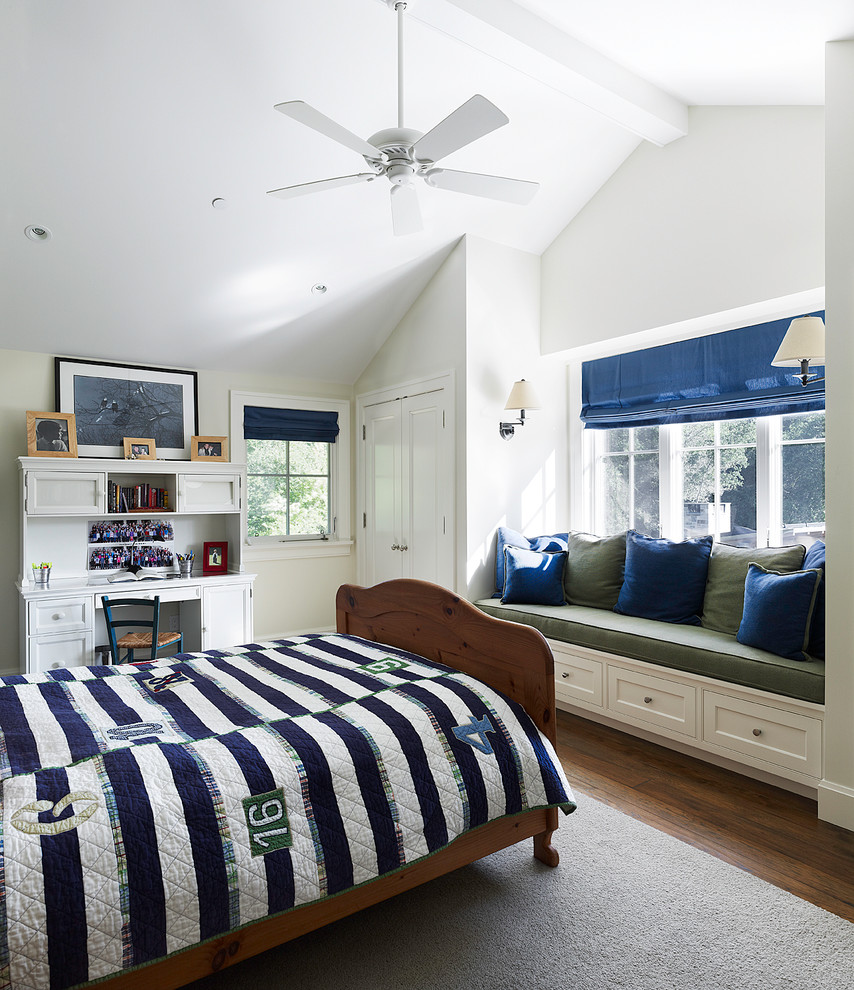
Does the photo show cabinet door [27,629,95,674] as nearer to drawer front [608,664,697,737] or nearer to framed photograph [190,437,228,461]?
framed photograph [190,437,228,461]

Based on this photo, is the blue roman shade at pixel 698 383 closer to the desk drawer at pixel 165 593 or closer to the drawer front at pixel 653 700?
the drawer front at pixel 653 700

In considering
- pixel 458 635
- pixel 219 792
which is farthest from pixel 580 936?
pixel 219 792

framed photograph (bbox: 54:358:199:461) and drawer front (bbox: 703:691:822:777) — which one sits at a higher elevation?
framed photograph (bbox: 54:358:199:461)

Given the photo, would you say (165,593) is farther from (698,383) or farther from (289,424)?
(698,383)

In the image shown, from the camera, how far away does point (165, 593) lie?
4.18m

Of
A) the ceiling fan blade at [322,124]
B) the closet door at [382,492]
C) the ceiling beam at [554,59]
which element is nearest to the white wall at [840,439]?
the ceiling beam at [554,59]

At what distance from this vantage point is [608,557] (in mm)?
3926

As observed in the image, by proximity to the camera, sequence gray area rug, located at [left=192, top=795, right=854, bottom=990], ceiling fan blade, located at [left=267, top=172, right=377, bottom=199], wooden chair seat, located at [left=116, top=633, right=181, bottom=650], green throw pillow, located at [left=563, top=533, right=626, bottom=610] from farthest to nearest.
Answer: green throw pillow, located at [left=563, top=533, right=626, bottom=610], wooden chair seat, located at [left=116, top=633, right=181, bottom=650], ceiling fan blade, located at [left=267, top=172, right=377, bottom=199], gray area rug, located at [left=192, top=795, right=854, bottom=990]

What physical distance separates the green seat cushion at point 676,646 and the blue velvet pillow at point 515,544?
0.64 feet

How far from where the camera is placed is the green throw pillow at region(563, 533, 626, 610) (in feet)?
12.7

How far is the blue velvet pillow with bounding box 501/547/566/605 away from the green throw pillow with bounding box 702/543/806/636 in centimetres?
86

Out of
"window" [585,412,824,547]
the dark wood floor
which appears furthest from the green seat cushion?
"window" [585,412,824,547]

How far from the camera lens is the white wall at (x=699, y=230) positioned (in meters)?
3.17

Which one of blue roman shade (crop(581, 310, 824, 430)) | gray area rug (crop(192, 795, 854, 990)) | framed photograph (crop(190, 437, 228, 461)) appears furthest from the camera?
framed photograph (crop(190, 437, 228, 461))
